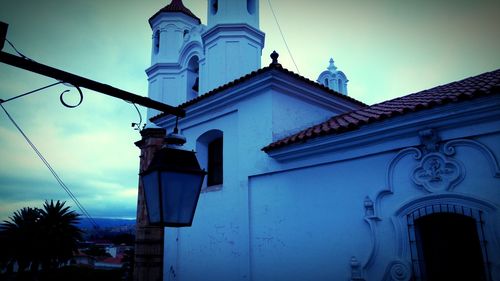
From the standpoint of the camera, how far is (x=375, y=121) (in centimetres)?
573

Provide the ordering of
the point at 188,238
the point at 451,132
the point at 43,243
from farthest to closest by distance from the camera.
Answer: the point at 43,243, the point at 188,238, the point at 451,132

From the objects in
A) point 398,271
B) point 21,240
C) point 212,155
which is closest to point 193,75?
point 212,155

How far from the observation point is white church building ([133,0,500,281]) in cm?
498

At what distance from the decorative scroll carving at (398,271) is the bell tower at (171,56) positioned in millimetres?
11096

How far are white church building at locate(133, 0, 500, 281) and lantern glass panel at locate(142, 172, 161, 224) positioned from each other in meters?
1.67

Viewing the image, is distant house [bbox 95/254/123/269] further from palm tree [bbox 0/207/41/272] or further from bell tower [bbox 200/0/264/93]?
bell tower [bbox 200/0/264/93]

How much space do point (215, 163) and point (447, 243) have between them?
612cm

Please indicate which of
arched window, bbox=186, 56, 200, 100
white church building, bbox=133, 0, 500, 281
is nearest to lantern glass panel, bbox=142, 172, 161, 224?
white church building, bbox=133, 0, 500, 281

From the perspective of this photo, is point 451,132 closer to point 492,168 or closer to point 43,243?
point 492,168

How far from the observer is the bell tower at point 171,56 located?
1502cm

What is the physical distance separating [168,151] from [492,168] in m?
4.54

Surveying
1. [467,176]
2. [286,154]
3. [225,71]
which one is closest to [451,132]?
[467,176]

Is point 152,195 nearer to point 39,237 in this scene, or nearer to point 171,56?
point 171,56

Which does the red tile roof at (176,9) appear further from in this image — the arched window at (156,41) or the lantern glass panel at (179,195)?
the lantern glass panel at (179,195)
